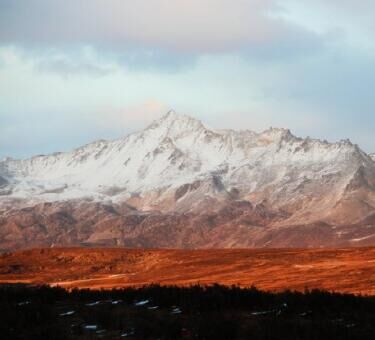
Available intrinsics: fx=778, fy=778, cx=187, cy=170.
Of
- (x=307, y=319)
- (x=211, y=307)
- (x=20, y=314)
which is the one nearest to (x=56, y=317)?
(x=20, y=314)

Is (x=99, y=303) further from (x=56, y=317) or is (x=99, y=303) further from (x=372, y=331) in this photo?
(x=372, y=331)

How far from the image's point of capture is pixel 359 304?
20.5 m

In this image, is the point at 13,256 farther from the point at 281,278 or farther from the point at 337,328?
the point at 337,328

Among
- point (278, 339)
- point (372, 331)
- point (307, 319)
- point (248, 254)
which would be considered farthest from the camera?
point (248, 254)

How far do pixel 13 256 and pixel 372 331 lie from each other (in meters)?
86.5

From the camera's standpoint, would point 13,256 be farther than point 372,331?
Yes

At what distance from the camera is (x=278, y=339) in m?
15.1

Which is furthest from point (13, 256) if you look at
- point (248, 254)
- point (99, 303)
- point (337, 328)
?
point (337, 328)

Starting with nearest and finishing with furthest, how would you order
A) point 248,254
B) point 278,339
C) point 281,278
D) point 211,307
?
→ point 278,339, point 211,307, point 281,278, point 248,254

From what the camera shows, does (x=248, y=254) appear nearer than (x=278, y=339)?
No

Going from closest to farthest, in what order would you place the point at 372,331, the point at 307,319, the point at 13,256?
1. the point at 372,331
2. the point at 307,319
3. the point at 13,256

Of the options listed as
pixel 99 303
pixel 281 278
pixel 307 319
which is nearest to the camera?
pixel 307 319

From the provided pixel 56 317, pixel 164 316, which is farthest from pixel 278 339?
pixel 56 317

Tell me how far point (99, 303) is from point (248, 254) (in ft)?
233
